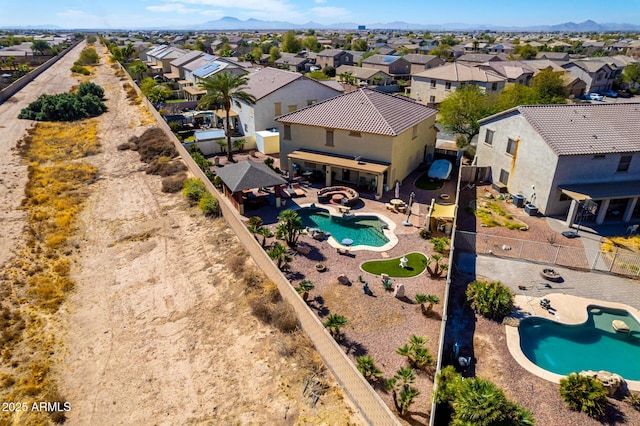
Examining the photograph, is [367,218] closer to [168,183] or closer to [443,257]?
[443,257]

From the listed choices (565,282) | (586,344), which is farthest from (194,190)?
(586,344)

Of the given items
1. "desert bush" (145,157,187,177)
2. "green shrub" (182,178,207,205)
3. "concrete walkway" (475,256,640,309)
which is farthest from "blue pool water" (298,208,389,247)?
"desert bush" (145,157,187,177)

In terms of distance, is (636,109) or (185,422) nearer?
(185,422)

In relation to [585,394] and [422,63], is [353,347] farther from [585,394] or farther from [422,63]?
[422,63]

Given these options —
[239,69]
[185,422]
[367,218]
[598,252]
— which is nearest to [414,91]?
[239,69]

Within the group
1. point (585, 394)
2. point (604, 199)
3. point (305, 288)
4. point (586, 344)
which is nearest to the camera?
point (585, 394)

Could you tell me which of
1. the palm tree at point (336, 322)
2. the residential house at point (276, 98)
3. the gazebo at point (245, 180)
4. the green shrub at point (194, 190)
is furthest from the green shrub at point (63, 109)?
the palm tree at point (336, 322)
